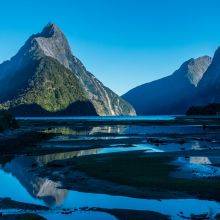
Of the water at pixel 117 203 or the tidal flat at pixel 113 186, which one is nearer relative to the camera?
the water at pixel 117 203

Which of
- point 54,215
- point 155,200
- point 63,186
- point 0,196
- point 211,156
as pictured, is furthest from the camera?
point 211,156

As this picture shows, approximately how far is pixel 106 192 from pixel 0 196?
733 cm

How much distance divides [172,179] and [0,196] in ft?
43.5

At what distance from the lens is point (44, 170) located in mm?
43188

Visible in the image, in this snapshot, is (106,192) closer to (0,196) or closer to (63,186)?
(63,186)

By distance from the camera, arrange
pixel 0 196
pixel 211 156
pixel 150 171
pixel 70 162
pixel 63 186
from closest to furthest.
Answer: pixel 0 196 → pixel 63 186 → pixel 150 171 → pixel 70 162 → pixel 211 156

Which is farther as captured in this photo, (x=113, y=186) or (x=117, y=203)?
(x=113, y=186)

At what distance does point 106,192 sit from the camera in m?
31.8

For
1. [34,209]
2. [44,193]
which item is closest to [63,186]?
[44,193]

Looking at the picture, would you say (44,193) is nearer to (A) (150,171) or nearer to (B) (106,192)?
(B) (106,192)

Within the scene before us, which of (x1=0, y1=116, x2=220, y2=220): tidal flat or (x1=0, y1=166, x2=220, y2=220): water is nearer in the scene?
(x1=0, y1=166, x2=220, y2=220): water

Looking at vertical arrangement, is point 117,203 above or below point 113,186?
below

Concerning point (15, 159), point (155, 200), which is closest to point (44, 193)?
point (155, 200)

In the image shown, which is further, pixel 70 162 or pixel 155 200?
pixel 70 162
